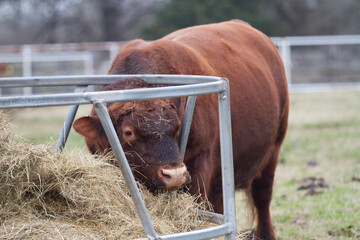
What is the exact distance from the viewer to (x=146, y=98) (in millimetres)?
1906

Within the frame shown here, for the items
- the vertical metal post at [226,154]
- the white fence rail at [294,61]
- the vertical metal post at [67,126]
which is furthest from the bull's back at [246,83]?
the white fence rail at [294,61]

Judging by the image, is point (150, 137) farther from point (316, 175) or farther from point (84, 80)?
point (316, 175)

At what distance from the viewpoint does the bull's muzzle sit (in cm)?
237

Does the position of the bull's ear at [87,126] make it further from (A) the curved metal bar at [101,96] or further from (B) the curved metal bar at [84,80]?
(A) the curved metal bar at [101,96]

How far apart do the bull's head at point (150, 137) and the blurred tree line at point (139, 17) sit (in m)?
23.1

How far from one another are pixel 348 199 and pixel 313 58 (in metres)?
16.3

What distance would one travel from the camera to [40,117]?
13195 mm

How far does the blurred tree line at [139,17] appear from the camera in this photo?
84.9 feet

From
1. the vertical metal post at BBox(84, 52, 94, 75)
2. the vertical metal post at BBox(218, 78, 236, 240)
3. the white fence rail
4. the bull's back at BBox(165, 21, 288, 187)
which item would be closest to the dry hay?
the vertical metal post at BBox(218, 78, 236, 240)

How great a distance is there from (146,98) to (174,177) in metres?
0.58

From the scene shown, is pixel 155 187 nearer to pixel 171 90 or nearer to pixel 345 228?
pixel 171 90

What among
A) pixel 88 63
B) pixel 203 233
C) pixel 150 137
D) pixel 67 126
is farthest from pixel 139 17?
pixel 203 233

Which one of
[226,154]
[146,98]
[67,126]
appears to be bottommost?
[67,126]

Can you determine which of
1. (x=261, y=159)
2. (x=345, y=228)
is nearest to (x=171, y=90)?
(x=261, y=159)
